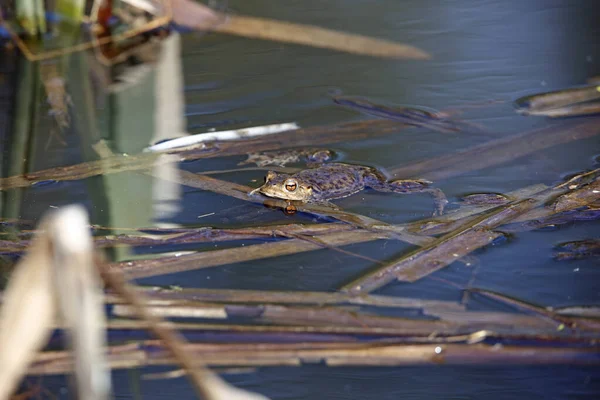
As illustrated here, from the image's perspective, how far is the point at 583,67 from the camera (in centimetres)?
618

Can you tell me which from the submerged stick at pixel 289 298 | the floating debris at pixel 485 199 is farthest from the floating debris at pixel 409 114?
the submerged stick at pixel 289 298

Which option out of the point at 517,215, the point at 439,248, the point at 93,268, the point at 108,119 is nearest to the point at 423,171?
the point at 517,215

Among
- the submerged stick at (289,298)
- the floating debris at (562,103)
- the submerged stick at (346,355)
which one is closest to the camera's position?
the submerged stick at (346,355)

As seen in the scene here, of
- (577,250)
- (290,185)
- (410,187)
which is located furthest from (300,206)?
(577,250)

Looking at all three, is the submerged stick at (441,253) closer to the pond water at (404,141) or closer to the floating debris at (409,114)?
the pond water at (404,141)

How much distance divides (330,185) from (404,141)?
92 cm

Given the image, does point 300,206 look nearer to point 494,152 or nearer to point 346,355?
point 494,152

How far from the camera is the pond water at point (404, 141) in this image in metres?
2.61

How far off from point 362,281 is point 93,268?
6.10 feet

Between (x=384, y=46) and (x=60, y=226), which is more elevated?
(x=384, y=46)

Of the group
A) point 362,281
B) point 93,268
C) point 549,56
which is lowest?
point 362,281

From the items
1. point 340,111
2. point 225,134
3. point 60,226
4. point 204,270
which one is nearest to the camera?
point 60,226

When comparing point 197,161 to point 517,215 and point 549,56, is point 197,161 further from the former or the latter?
point 549,56

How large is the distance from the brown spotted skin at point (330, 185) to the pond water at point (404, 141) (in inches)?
4.4
